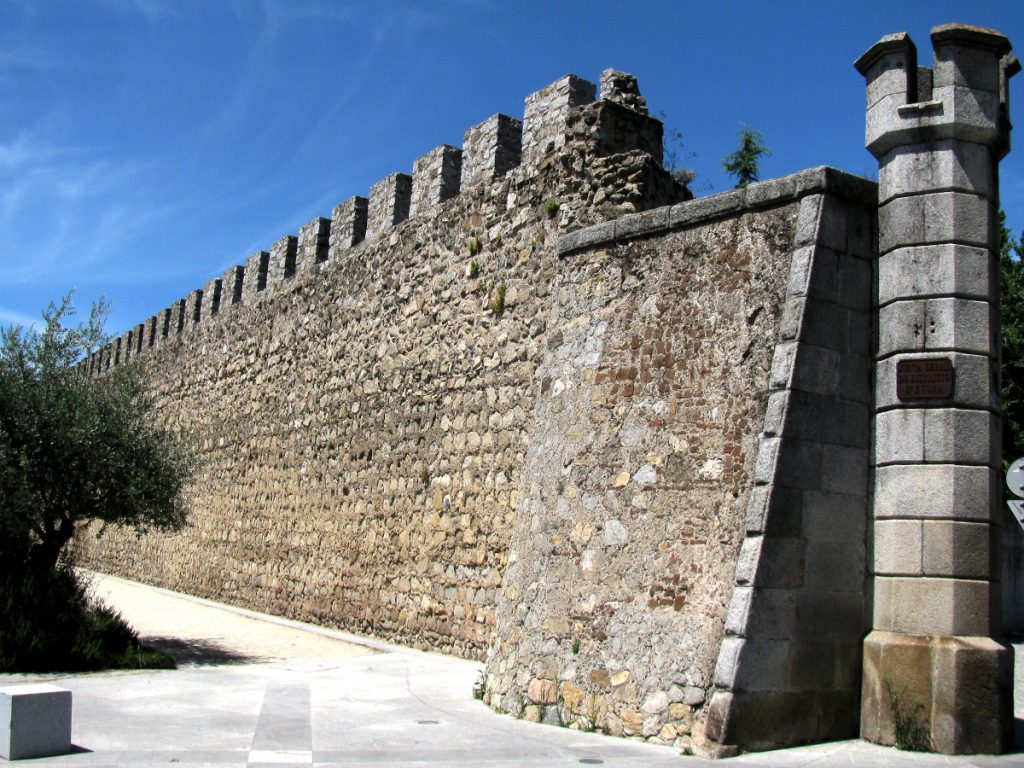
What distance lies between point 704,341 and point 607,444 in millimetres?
1066

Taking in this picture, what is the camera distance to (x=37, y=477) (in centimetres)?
1094

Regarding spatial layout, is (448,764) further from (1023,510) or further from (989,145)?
(989,145)

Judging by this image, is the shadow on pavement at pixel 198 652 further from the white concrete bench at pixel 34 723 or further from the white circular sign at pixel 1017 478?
the white circular sign at pixel 1017 478

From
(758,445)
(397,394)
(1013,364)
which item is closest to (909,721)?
(758,445)

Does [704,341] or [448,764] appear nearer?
[448,764]

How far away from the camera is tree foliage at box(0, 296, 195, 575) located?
10844mm

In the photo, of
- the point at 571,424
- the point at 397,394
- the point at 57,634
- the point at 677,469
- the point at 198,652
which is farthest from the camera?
the point at 397,394

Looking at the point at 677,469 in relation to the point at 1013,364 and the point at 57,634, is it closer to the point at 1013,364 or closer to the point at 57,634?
the point at 57,634

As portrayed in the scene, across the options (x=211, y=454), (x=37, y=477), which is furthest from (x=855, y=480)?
(x=211, y=454)

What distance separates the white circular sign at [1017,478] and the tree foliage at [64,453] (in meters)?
9.00

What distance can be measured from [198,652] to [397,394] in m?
3.65

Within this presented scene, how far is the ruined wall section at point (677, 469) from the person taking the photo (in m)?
6.43

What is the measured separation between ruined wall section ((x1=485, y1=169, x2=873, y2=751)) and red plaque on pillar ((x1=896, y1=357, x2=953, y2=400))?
0.27 meters

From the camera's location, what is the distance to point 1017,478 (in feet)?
19.5
